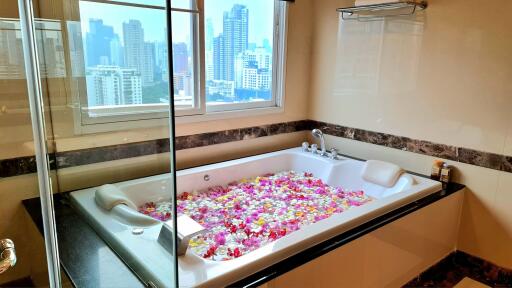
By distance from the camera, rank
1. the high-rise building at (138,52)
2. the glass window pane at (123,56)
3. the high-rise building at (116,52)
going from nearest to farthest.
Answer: the glass window pane at (123,56) < the high-rise building at (138,52) < the high-rise building at (116,52)

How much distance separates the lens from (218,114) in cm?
285

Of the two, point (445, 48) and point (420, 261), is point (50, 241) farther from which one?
point (445, 48)

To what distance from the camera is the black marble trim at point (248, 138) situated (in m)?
1.93

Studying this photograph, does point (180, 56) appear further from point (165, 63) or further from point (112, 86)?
point (165, 63)

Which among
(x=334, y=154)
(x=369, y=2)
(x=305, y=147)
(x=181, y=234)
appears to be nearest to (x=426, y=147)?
(x=334, y=154)

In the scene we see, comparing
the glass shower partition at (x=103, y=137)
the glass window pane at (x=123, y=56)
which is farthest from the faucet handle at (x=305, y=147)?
the glass window pane at (x=123, y=56)

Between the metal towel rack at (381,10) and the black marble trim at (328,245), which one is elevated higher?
the metal towel rack at (381,10)

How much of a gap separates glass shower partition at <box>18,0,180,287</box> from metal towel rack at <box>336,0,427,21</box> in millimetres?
1754

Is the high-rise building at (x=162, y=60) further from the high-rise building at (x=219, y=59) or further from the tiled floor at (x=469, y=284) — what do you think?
the tiled floor at (x=469, y=284)

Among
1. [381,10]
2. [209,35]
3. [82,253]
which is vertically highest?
[381,10]

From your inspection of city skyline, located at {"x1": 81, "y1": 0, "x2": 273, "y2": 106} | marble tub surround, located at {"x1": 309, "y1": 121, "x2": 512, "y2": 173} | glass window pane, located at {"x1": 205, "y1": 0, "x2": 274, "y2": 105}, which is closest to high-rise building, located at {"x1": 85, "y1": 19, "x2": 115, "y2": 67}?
city skyline, located at {"x1": 81, "y1": 0, "x2": 273, "y2": 106}

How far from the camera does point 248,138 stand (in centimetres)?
309

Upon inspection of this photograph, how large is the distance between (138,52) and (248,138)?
62.4 inches

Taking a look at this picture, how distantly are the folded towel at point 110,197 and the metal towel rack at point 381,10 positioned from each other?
209 centimetres
